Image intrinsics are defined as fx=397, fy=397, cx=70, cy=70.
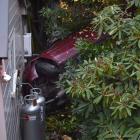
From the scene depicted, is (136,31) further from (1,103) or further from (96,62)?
(1,103)

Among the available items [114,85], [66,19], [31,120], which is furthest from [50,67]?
[114,85]

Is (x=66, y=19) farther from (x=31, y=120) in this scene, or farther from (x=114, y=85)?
(x=114, y=85)

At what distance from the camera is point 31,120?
247 inches

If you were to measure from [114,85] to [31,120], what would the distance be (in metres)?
1.84

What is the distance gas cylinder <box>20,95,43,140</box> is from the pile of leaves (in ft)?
3.71

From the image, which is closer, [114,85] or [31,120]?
[114,85]

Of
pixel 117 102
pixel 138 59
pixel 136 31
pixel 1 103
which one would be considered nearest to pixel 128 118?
pixel 117 102

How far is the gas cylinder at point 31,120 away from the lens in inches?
246

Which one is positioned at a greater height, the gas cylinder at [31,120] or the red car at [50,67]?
the red car at [50,67]

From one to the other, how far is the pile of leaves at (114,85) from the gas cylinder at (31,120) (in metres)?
1.13

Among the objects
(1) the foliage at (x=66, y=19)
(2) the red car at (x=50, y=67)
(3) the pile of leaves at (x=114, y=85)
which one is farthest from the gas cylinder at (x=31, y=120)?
(1) the foliage at (x=66, y=19)

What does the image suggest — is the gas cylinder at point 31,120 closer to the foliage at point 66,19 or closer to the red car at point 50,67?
the red car at point 50,67

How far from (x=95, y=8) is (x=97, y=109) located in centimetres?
292

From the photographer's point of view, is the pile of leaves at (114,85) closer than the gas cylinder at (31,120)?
Yes
